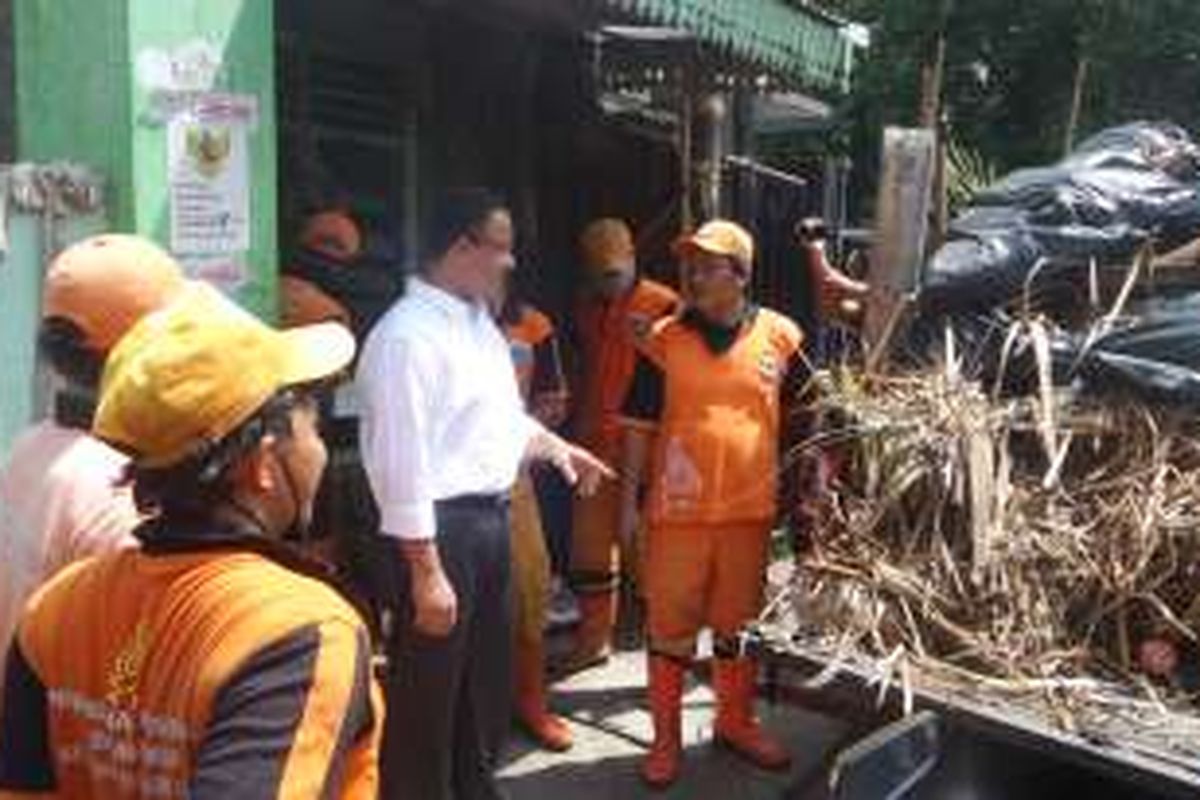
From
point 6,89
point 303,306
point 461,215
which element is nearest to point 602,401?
point 303,306

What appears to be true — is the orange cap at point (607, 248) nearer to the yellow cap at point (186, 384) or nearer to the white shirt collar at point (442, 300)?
the white shirt collar at point (442, 300)

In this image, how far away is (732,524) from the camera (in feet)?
17.6

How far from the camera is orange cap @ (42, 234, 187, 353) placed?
2758mm

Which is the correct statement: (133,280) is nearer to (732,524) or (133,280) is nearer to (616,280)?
(732,524)

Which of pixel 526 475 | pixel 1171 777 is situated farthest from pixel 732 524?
pixel 1171 777

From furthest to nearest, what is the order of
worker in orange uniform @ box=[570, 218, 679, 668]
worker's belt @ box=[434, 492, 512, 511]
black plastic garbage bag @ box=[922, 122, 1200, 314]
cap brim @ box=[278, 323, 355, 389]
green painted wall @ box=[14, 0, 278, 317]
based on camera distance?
worker in orange uniform @ box=[570, 218, 679, 668] → black plastic garbage bag @ box=[922, 122, 1200, 314] → worker's belt @ box=[434, 492, 512, 511] → green painted wall @ box=[14, 0, 278, 317] → cap brim @ box=[278, 323, 355, 389]

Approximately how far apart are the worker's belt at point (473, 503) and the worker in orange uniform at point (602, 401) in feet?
6.84

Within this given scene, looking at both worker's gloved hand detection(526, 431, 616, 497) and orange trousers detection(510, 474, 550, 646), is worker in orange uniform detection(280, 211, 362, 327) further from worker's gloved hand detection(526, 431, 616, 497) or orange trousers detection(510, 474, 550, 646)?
orange trousers detection(510, 474, 550, 646)

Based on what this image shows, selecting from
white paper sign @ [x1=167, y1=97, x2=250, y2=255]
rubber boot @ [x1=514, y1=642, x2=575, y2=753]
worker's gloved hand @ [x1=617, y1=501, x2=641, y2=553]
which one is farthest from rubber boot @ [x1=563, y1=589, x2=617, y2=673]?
white paper sign @ [x1=167, y1=97, x2=250, y2=255]

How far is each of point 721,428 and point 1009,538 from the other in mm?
1370

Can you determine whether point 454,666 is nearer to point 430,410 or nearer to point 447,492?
point 447,492

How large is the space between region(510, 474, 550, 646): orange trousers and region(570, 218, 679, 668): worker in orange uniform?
2.58 ft

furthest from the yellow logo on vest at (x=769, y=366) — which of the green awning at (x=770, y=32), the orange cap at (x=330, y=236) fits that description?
the orange cap at (x=330, y=236)

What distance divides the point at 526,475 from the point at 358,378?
57.3 inches
